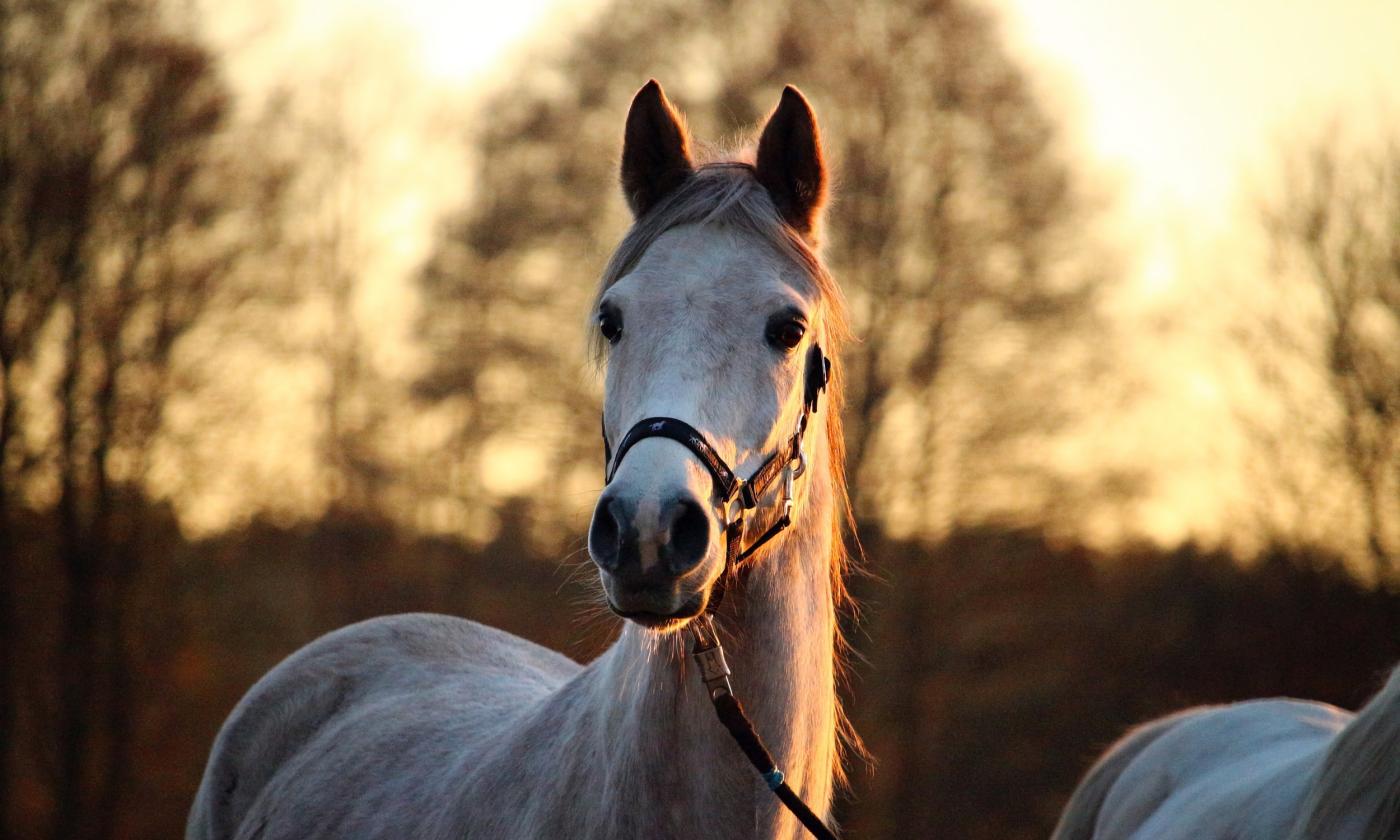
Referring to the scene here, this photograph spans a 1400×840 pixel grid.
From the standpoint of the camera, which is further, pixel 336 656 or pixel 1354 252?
pixel 1354 252

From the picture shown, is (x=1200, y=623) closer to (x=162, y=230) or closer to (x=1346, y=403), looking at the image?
(x=1346, y=403)

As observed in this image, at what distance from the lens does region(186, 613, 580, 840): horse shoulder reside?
4609 millimetres

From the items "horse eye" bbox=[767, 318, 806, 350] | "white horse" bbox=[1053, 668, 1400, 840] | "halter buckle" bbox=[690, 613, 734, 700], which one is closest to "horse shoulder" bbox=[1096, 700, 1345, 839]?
"white horse" bbox=[1053, 668, 1400, 840]

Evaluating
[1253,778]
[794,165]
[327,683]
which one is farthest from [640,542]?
[1253,778]

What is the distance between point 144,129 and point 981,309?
882 centimetres

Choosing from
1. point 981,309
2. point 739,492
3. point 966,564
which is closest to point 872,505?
point 966,564

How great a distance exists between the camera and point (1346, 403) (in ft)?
48.4

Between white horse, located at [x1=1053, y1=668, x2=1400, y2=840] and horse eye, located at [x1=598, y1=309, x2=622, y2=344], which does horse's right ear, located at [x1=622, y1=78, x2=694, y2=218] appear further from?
white horse, located at [x1=1053, y1=668, x2=1400, y2=840]

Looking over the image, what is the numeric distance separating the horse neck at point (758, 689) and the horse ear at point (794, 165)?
0.67 m

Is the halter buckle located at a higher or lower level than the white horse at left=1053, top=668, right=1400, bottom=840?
higher

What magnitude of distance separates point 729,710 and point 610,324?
0.92 metres

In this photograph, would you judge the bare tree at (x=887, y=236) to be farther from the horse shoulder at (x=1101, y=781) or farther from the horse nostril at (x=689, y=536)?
the horse nostril at (x=689, y=536)

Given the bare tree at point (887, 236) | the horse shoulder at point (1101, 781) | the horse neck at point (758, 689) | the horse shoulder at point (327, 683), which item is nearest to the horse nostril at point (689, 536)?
the horse neck at point (758, 689)

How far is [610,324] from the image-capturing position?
295cm
